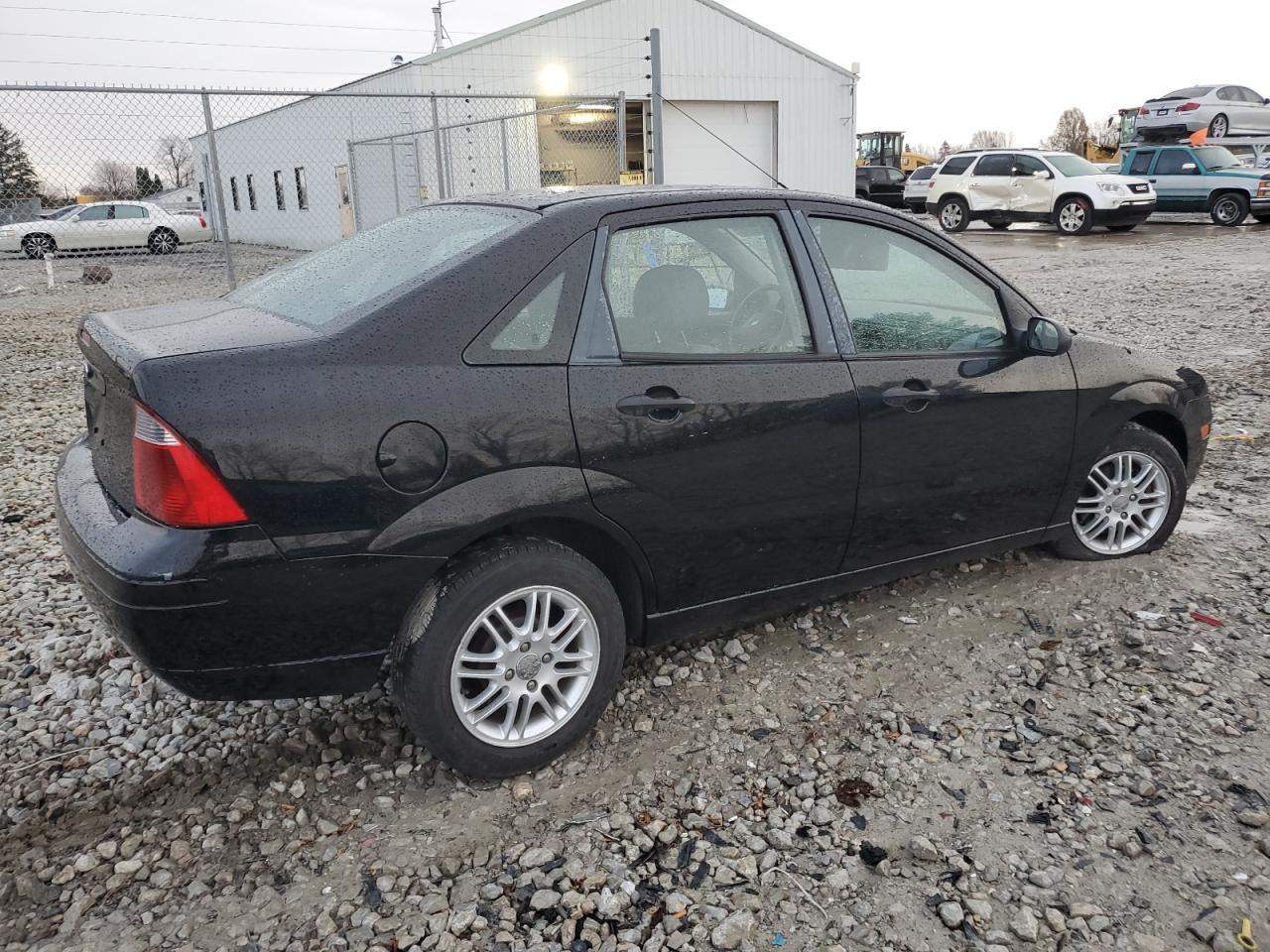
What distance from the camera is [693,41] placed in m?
23.7

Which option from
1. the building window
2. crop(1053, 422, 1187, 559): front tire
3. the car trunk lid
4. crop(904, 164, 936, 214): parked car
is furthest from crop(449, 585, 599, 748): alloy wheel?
crop(904, 164, 936, 214): parked car

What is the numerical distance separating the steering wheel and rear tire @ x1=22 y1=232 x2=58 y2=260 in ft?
71.6

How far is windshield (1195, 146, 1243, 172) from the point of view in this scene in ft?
72.5

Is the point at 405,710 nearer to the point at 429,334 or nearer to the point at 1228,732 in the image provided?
the point at 429,334

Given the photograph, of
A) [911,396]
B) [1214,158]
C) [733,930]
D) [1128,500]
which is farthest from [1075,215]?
[733,930]

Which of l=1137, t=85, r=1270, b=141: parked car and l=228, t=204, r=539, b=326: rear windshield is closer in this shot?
l=228, t=204, r=539, b=326: rear windshield

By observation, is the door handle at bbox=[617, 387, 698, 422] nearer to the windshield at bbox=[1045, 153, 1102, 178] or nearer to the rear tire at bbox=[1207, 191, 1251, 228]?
the windshield at bbox=[1045, 153, 1102, 178]

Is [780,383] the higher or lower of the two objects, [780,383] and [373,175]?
the lower

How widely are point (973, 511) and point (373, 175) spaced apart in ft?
70.8

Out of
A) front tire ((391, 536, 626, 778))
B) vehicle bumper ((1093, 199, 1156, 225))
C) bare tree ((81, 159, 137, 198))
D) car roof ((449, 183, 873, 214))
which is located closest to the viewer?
front tire ((391, 536, 626, 778))

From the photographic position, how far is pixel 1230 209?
22.0 meters

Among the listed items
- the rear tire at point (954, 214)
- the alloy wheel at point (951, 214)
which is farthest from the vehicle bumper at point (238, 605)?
the alloy wheel at point (951, 214)

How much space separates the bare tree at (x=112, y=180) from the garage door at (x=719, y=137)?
15041 millimetres

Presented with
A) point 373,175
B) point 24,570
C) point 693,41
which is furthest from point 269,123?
point 24,570
